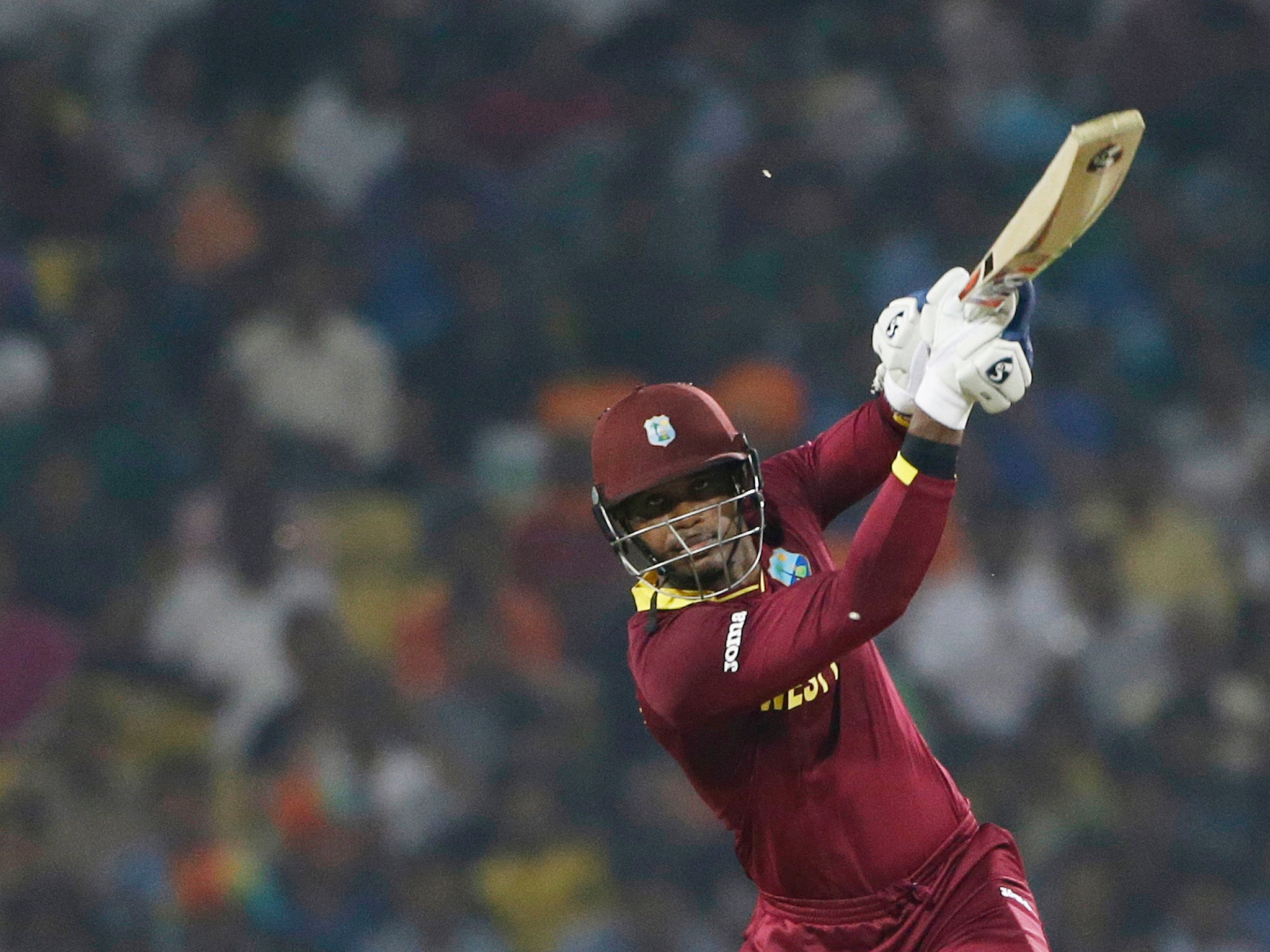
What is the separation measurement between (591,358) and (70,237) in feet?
6.65

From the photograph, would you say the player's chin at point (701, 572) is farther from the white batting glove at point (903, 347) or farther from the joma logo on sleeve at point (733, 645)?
the white batting glove at point (903, 347)

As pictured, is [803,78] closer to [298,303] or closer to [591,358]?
[591,358]

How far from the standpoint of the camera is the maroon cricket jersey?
2.60 meters

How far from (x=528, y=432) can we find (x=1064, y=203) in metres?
3.85

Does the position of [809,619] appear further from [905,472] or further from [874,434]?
[874,434]

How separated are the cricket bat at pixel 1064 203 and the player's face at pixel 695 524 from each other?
0.60m

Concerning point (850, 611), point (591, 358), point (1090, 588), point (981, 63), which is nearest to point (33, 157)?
point (591, 358)

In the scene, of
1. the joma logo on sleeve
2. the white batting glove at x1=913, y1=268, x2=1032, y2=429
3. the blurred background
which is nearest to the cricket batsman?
the joma logo on sleeve

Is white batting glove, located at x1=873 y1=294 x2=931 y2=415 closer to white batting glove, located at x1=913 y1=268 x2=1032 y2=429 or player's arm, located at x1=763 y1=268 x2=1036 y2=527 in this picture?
player's arm, located at x1=763 y1=268 x2=1036 y2=527

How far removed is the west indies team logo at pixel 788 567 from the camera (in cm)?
289

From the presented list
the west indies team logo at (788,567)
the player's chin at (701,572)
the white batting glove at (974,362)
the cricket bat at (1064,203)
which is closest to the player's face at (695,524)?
the player's chin at (701,572)

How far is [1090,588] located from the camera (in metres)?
5.82

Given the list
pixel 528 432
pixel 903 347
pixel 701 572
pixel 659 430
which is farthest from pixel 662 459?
pixel 528 432

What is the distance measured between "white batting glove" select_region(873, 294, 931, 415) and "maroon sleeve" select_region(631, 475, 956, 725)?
44 centimetres
